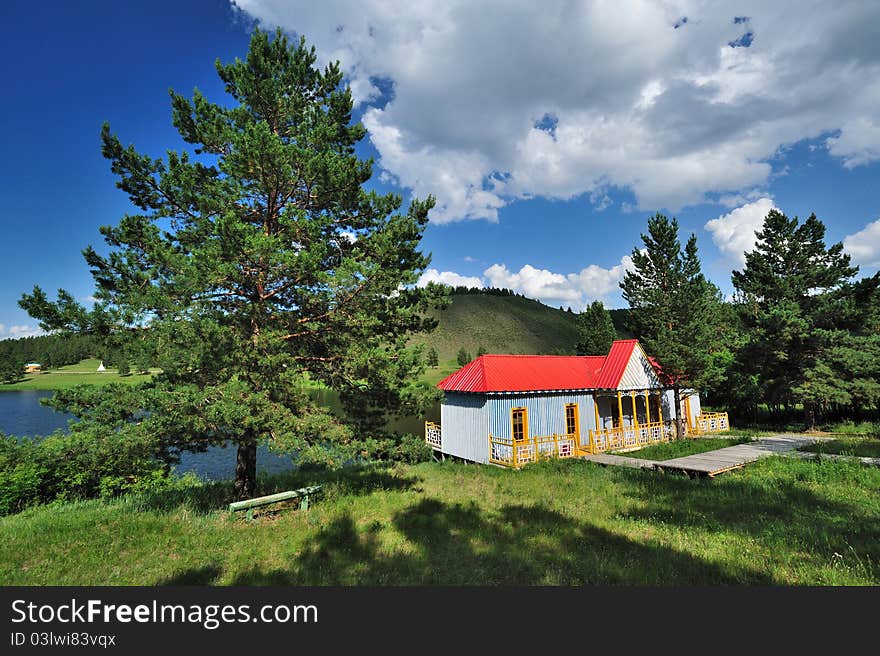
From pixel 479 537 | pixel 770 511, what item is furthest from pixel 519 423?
pixel 479 537

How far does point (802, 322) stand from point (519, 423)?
17.0 metres

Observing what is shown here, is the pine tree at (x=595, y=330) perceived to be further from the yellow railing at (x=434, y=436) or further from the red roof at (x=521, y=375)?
the yellow railing at (x=434, y=436)

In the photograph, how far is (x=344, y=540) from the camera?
286 inches

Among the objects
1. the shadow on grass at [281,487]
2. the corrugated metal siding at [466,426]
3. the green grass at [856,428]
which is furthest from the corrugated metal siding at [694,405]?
the shadow on grass at [281,487]

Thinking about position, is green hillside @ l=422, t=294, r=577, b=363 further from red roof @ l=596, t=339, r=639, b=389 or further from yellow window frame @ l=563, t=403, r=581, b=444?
yellow window frame @ l=563, t=403, r=581, b=444

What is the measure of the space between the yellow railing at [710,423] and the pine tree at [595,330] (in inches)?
590

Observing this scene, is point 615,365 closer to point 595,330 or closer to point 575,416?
point 575,416

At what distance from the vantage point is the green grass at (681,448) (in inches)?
646

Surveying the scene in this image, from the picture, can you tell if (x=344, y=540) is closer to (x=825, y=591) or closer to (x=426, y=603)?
(x=426, y=603)

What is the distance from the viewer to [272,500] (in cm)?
838

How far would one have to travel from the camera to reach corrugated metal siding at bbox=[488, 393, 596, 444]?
17.5 meters

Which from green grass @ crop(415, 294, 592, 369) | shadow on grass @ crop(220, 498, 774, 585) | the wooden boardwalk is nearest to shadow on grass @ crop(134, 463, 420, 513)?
shadow on grass @ crop(220, 498, 774, 585)

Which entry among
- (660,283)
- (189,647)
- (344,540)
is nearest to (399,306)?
(344,540)

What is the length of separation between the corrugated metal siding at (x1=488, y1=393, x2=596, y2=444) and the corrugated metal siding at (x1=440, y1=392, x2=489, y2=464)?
0.51m
